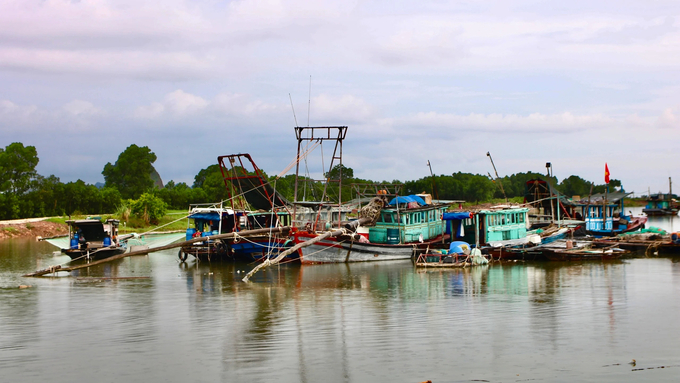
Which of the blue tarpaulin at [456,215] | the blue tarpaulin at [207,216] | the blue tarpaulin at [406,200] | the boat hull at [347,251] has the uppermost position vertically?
the blue tarpaulin at [406,200]

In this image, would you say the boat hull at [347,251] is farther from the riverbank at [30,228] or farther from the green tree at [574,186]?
the green tree at [574,186]

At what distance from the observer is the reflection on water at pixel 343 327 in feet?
42.0

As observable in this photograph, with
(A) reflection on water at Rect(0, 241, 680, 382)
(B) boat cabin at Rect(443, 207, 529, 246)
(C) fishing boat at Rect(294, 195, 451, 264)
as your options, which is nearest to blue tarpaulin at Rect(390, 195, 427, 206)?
(C) fishing boat at Rect(294, 195, 451, 264)

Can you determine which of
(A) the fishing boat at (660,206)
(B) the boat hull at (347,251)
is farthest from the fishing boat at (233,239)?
(A) the fishing boat at (660,206)

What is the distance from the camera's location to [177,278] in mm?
28344

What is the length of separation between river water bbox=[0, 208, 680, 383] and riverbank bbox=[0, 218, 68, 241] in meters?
27.5

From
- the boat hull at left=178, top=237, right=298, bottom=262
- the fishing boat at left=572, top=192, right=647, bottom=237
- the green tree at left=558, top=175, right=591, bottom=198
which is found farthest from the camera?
the green tree at left=558, top=175, right=591, bottom=198

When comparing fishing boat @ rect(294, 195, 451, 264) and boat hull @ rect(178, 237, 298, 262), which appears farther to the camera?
fishing boat @ rect(294, 195, 451, 264)

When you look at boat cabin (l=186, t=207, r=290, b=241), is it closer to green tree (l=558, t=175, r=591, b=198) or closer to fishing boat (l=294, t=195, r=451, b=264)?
fishing boat (l=294, t=195, r=451, b=264)

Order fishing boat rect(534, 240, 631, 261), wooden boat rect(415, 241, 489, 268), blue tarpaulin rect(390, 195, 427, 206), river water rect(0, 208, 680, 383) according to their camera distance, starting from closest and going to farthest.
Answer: river water rect(0, 208, 680, 383) < wooden boat rect(415, 241, 489, 268) < fishing boat rect(534, 240, 631, 261) < blue tarpaulin rect(390, 195, 427, 206)

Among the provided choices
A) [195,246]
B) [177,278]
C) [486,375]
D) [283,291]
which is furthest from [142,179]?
[486,375]

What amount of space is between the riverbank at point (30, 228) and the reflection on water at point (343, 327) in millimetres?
28404

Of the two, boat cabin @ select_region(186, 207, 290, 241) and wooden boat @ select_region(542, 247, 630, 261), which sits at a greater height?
boat cabin @ select_region(186, 207, 290, 241)

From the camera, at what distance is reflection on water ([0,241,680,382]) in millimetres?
12789
